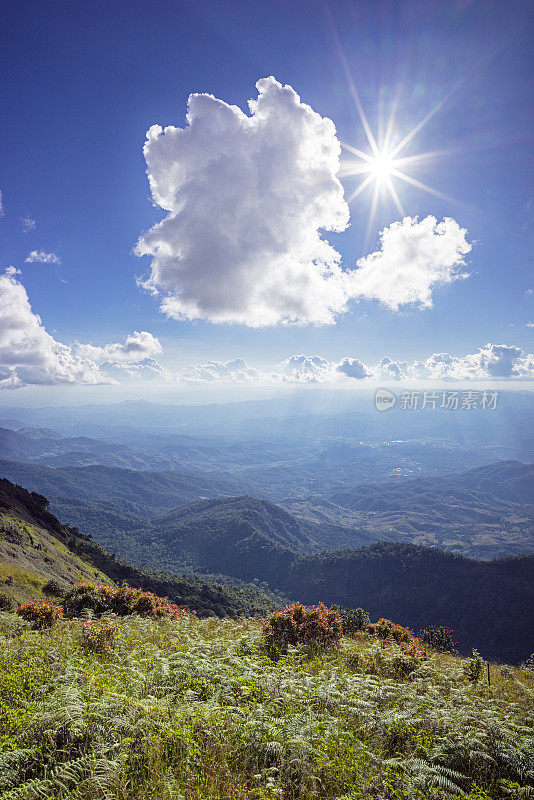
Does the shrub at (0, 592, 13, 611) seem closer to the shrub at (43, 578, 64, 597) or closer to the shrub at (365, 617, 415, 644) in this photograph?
the shrub at (43, 578, 64, 597)

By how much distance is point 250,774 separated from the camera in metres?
4.93

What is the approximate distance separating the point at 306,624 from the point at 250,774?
→ 7.85 m

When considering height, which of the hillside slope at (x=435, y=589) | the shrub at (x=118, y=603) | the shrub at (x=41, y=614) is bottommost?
the hillside slope at (x=435, y=589)

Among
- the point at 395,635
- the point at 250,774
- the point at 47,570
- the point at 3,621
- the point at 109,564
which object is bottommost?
the point at 109,564

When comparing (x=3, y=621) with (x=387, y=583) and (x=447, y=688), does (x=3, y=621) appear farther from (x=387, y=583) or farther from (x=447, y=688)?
(x=387, y=583)

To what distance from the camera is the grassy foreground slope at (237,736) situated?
4.57 meters

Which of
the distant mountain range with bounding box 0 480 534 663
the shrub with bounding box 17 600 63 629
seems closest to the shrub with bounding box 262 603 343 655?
the shrub with bounding box 17 600 63 629

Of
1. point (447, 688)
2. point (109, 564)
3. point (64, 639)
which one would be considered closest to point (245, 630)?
point (64, 639)

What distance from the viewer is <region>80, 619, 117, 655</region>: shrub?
9.41 meters

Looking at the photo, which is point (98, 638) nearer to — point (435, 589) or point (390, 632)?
point (390, 632)

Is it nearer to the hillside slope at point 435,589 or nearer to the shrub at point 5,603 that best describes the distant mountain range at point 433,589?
→ the hillside slope at point 435,589

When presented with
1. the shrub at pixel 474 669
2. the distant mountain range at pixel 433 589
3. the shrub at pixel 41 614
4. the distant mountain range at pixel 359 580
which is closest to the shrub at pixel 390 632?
the shrub at pixel 474 669

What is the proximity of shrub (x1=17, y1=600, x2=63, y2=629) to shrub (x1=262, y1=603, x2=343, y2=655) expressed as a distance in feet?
27.1

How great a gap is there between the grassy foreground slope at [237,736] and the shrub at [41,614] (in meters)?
5.10
